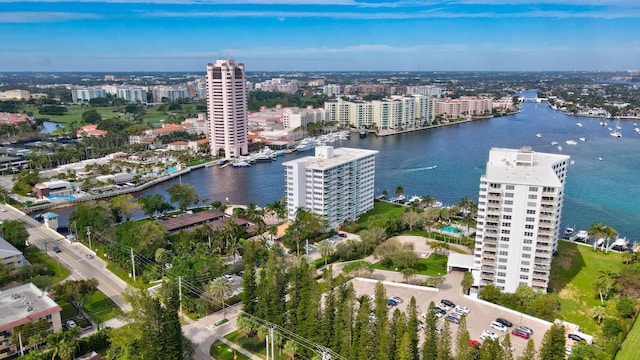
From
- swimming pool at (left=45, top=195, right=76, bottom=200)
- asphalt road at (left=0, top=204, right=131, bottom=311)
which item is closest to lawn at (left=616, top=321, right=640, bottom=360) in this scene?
asphalt road at (left=0, top=204, right=131, bottom=311)

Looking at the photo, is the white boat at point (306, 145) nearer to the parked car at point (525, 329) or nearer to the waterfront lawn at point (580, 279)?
the waterfront lawn at point (580, 279)

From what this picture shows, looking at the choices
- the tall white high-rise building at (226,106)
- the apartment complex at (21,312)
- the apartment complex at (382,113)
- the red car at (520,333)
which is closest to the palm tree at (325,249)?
Answer: the red car at (520,333)

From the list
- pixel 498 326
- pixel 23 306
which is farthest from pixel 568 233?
pixel 23 306

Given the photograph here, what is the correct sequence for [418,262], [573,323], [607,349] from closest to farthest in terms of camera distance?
[607,349] < [573,323] < [418,262]

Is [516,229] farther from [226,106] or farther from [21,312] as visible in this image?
[226,106]

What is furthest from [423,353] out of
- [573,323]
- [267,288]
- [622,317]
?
[622,317]

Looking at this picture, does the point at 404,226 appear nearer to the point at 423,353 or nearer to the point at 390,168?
the point at 423,353
